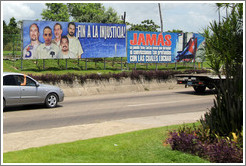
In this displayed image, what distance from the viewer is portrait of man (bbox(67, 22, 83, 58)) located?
1015 inches

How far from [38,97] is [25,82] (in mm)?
834

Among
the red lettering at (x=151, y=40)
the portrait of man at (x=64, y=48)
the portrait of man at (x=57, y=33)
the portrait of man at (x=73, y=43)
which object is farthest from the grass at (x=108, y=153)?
the red lettering at (x=151, y=40)

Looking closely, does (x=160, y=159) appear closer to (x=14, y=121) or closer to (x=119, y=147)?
(x=119, y=147)

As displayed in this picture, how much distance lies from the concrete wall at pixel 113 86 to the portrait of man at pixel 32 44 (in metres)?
3.70

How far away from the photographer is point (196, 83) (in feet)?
71.8

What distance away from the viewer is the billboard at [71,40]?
24.4 meters

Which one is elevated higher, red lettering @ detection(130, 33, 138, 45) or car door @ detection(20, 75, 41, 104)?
red lettering @ detection(130, 33, 138, 45)

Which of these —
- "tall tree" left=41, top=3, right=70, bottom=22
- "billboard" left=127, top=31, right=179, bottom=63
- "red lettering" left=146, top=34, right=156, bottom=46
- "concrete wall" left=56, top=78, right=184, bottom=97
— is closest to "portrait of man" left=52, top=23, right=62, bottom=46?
"concrete wall" left=56, top=78, right=184, bottom=97

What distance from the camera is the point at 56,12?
279 ft

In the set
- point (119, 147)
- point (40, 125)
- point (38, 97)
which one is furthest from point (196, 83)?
point (119, 147)

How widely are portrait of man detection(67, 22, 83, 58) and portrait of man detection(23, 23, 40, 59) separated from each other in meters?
2.33

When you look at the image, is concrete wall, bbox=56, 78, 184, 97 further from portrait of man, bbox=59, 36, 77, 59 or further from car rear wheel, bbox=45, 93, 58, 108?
car rear wheel, bbox=45, 93, 58, 108

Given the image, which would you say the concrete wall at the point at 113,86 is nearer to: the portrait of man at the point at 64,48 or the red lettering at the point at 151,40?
the portrait of man at the point at 64,48

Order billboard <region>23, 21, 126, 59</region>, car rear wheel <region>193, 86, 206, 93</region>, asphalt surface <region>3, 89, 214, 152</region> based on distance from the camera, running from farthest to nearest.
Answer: billboard <region>23, 21, 126, 59</region> < car rear wheel <region>193, 86, 206, 93</region> < asphalt surface <region>3, 89, 214, 152</region>
